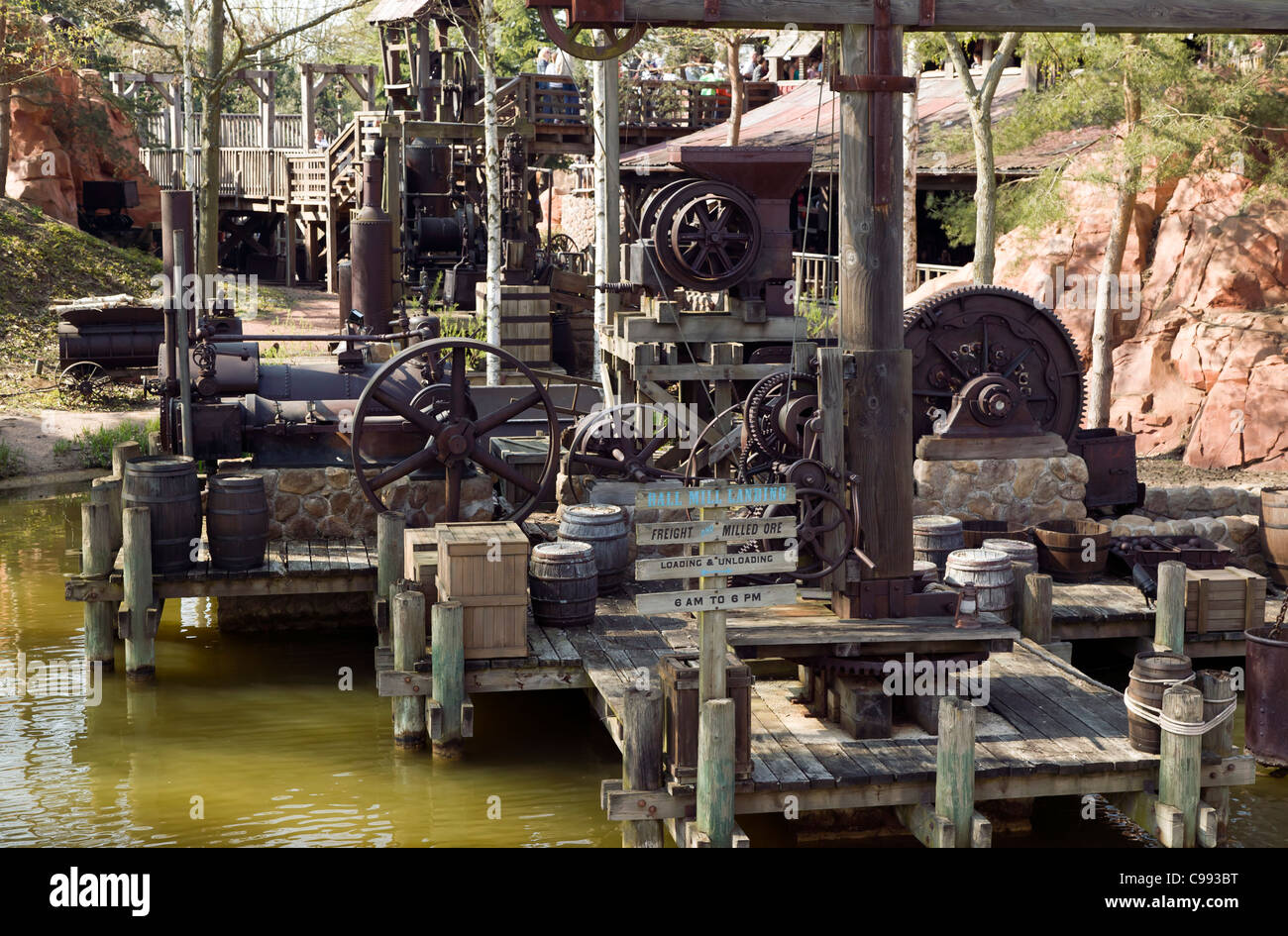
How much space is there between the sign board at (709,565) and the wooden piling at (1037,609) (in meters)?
3.26

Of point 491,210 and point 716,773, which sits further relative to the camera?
point 491,210

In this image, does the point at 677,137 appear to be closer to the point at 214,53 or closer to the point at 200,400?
the point at 214,53

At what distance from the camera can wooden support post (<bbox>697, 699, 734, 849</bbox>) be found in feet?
25.2

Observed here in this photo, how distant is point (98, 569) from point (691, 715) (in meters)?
6.00

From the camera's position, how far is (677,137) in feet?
108

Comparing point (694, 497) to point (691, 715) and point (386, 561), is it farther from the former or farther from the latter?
point (386, 561)

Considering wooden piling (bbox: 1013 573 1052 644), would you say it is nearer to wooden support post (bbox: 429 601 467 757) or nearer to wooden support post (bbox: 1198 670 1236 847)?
wooden support post (bbox: 1198 670 1236 847)

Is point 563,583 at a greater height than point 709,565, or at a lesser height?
lesser

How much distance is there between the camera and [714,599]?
7738 mm

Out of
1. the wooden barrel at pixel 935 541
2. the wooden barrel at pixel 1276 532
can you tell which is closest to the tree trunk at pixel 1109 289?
the wooden barrel at pixel 1276 532

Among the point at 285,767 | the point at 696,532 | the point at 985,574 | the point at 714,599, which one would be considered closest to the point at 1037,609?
the point at 985,574

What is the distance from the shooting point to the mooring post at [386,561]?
37.6 feet

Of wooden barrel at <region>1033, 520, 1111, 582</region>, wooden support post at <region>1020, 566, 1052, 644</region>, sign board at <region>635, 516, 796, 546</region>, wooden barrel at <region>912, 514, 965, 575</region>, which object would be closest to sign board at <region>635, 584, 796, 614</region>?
sign board at <region>635, 516, 796, 546</region>

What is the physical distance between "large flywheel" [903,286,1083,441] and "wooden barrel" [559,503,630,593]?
3291 millimetres
